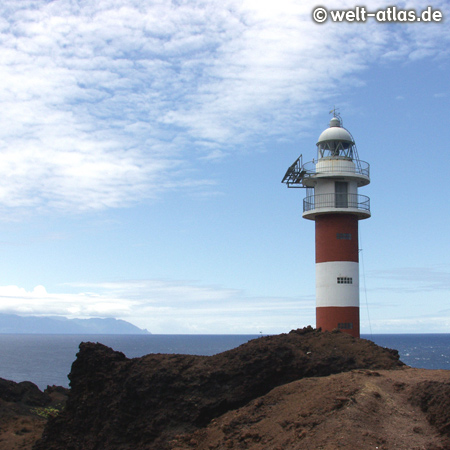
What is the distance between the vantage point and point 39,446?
12273 millimetres

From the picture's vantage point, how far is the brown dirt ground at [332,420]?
907cm

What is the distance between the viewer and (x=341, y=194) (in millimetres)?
24188

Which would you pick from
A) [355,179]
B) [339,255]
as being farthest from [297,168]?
[339,255]

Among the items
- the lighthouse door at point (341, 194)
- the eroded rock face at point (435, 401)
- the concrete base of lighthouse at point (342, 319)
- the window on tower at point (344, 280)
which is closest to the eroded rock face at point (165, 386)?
the eroded rock face at point (435, 401)

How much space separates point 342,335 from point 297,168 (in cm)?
1202

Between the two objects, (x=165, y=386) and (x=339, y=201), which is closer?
(x=165, y=386)

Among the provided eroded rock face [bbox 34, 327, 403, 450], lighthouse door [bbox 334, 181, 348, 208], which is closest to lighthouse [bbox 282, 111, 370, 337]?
lighthouse door [bbox 334, 181, 348, 208]

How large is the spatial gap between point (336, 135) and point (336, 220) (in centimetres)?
431

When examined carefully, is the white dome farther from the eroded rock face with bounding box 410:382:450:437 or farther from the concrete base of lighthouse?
the eroded rock face with bounding box 410:382:450:437

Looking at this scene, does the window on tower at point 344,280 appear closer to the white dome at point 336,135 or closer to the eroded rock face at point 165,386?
the white dome at point 336,135

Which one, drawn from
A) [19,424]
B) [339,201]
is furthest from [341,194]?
[19,424]

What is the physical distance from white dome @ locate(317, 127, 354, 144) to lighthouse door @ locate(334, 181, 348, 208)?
2.24 meters

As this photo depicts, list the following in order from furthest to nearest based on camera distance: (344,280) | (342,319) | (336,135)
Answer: (336,135) < (344,280) < (342,319)

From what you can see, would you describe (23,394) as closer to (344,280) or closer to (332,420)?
(344,280)
